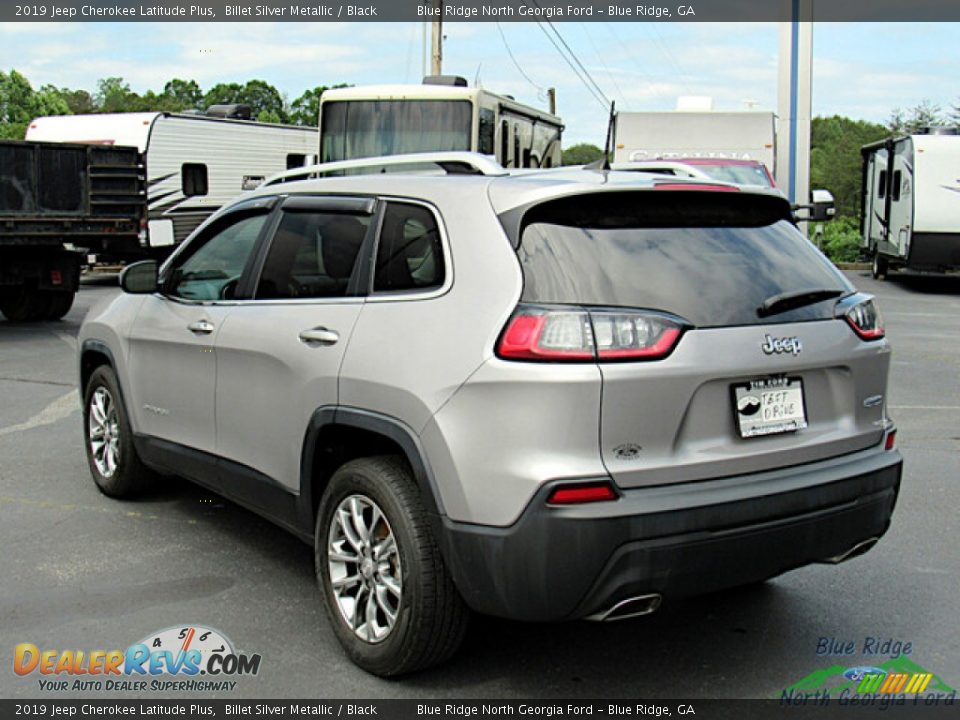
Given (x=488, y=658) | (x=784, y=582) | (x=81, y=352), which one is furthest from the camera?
(x=81, y=352)

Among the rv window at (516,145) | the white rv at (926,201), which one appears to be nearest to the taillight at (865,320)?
the rv window at (516,145)

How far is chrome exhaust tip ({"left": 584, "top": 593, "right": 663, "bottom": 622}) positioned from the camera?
11.2ft

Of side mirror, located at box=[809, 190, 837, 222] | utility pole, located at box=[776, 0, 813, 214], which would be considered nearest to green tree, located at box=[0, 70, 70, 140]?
utility pole, located at box=[776, 0, 813, 214]

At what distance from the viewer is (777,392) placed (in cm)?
374

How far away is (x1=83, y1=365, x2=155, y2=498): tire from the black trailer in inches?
326

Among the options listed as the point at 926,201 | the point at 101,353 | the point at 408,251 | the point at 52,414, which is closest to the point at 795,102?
the point at 926,201

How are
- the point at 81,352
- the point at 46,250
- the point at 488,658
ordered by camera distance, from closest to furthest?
1. the point at 488,658
2. the point at 81,352
3. the point at 46,250

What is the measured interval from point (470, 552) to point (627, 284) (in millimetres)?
988

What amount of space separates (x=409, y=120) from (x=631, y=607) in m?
14.0

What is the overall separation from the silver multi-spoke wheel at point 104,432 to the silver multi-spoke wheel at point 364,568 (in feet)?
7.95

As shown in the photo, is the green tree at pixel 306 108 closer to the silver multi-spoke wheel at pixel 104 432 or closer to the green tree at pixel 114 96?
the green tree at pixel 114 96

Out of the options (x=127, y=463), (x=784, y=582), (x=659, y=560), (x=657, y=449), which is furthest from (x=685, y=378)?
(x=127, y=463)

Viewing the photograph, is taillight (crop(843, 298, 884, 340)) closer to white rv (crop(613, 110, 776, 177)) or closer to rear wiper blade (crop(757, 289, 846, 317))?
rear wiper blade (crop(757, 289, 846, 317))

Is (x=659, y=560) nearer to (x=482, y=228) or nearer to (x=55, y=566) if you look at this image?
(x=482, y=228)
